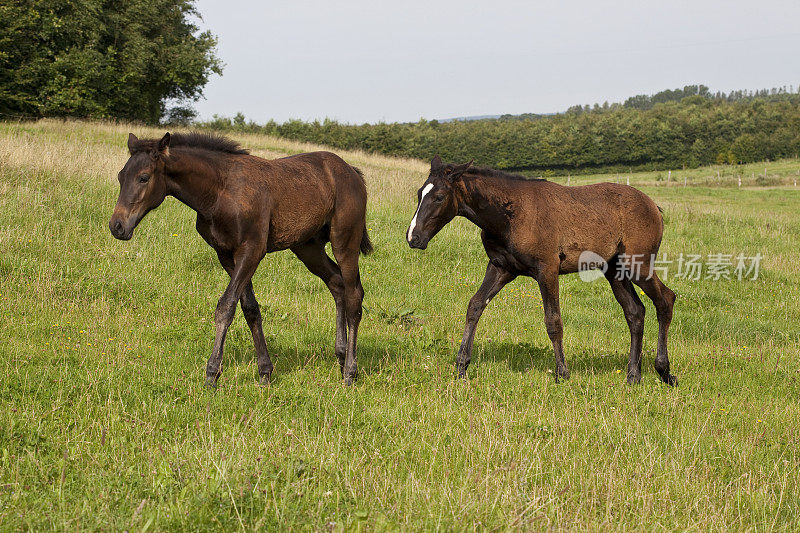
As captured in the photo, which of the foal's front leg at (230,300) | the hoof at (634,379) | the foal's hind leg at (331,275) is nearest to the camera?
the foal's front leg at (230,300)

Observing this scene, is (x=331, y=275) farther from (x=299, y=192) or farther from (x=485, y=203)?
(x=485, y=203)

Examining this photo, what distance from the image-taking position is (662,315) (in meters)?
8.13

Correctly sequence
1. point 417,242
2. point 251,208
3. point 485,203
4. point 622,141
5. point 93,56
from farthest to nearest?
point 622,141
point 93,56
point 485,203
point 417,242
point 251,208

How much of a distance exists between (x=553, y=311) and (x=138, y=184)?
4.59 meters

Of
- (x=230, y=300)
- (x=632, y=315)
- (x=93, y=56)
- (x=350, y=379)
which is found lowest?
(x=350, y=379)

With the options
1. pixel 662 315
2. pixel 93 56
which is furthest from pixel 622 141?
pixel 662 315

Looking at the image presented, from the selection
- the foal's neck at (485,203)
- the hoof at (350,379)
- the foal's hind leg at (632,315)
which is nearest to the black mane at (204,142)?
the foal's neck at (485,203)

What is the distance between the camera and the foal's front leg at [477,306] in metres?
7.39

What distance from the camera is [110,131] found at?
27484 millimetres

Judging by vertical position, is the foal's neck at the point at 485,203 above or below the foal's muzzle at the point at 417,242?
above

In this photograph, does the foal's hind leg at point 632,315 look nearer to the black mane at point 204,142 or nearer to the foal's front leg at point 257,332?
the foal's front leg at point 257,332

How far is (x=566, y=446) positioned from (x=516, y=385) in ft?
5.94

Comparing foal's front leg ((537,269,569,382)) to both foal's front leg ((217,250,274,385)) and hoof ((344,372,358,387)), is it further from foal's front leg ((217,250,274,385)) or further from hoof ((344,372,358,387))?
foal's front leg ((217,250,274,385))

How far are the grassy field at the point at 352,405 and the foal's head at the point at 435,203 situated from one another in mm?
1586
